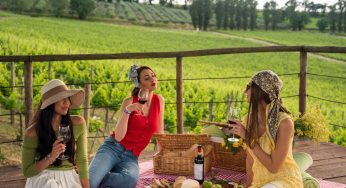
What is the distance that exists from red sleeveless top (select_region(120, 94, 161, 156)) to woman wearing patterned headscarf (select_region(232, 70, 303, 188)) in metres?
1.01

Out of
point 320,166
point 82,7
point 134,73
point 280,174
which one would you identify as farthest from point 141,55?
point 82,7

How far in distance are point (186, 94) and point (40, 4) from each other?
39.0 meters

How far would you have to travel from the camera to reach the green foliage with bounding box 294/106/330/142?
354cm

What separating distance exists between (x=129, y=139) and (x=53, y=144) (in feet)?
3.77

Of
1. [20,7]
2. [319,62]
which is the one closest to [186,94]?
[319,62]

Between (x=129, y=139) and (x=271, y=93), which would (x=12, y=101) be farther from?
(x=271, y=93)

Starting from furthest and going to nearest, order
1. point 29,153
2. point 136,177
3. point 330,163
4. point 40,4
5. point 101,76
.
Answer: point 40,4, point 101,76, point 330,163, point 136,177, point 29,153

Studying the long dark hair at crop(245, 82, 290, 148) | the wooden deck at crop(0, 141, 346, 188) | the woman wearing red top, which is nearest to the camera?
the long dark hair at crop(245, 82, 290, 148)

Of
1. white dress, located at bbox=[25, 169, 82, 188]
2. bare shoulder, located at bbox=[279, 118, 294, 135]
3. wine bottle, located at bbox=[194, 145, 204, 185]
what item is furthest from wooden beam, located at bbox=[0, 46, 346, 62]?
bare shoulder, located at bbox=[279, 118, 294, 135]

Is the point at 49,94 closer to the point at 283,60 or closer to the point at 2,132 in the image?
the point at 2,132

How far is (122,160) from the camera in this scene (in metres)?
3.54

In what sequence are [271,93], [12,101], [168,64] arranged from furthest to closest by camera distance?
[168,64], [12,101], [271,93]

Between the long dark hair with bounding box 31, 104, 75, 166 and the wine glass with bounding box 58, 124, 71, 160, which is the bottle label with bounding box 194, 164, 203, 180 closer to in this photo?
the long dark hair with bounding box 31, 104, 75, 166

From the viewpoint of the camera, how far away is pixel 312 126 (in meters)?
3.54
